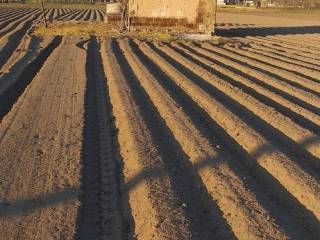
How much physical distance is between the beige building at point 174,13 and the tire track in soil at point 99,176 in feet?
45.2

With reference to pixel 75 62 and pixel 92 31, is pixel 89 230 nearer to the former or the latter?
pixel 75 62

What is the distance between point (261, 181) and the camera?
6031 mm

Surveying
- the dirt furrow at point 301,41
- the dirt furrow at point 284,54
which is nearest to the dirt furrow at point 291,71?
the dirt furrow at point 284,54

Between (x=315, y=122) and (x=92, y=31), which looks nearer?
(x=315, y=122)

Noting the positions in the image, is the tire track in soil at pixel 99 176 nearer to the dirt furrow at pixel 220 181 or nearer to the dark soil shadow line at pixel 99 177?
the dark soil shadow line at pixel 99 177

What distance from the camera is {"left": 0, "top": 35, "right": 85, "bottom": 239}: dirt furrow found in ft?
16.1

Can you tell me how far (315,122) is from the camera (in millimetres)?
8539

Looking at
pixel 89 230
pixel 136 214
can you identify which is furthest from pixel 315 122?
pixel 89 230

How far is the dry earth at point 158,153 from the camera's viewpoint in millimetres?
4996

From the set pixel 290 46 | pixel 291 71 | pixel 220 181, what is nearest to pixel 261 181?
pixel 220 181

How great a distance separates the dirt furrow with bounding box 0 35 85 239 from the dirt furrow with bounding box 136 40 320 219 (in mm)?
2439

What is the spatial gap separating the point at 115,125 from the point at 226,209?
11.5ft

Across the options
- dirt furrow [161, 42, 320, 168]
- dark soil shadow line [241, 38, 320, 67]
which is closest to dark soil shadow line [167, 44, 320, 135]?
dirt furrow [161, 42, 320, 168]

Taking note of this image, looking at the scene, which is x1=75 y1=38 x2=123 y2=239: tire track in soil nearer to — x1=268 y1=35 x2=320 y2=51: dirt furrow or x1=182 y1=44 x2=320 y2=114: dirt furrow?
x1=182 y1=44 x2=320 y2=114: dirt furrow
